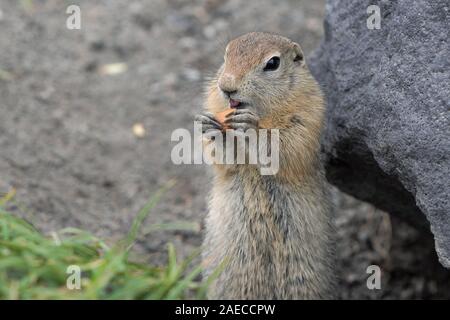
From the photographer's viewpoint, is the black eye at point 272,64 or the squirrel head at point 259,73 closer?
the squirrel head at point 259,73

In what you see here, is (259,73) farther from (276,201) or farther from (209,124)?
(276,201)

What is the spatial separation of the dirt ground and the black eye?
1419mm

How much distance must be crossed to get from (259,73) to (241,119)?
322mm

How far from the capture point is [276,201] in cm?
479

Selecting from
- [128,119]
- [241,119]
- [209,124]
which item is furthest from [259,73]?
[128,119]

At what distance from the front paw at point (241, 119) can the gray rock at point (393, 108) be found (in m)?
0.61

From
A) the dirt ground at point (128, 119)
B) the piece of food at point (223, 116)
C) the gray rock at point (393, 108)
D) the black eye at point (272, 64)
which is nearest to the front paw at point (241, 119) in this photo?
the piece of food at point (223, 116)

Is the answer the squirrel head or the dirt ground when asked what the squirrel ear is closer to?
the squirrel head

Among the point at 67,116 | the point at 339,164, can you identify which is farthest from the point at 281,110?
the point at 67,116

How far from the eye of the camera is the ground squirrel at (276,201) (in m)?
4.72

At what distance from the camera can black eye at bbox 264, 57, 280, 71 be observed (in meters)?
4.70

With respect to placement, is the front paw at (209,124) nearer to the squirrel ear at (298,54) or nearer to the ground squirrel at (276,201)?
the ground squirrel at (276,201)

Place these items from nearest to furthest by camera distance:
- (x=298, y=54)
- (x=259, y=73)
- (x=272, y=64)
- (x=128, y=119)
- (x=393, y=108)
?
(x=393, y=108)
(x=259, y=73)
(x=272, y=64)
(x=298, y=54)
(x=128, y=119)

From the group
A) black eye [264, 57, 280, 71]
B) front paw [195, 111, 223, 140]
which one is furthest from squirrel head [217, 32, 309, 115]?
front paw [195, 111, 223, 140]
